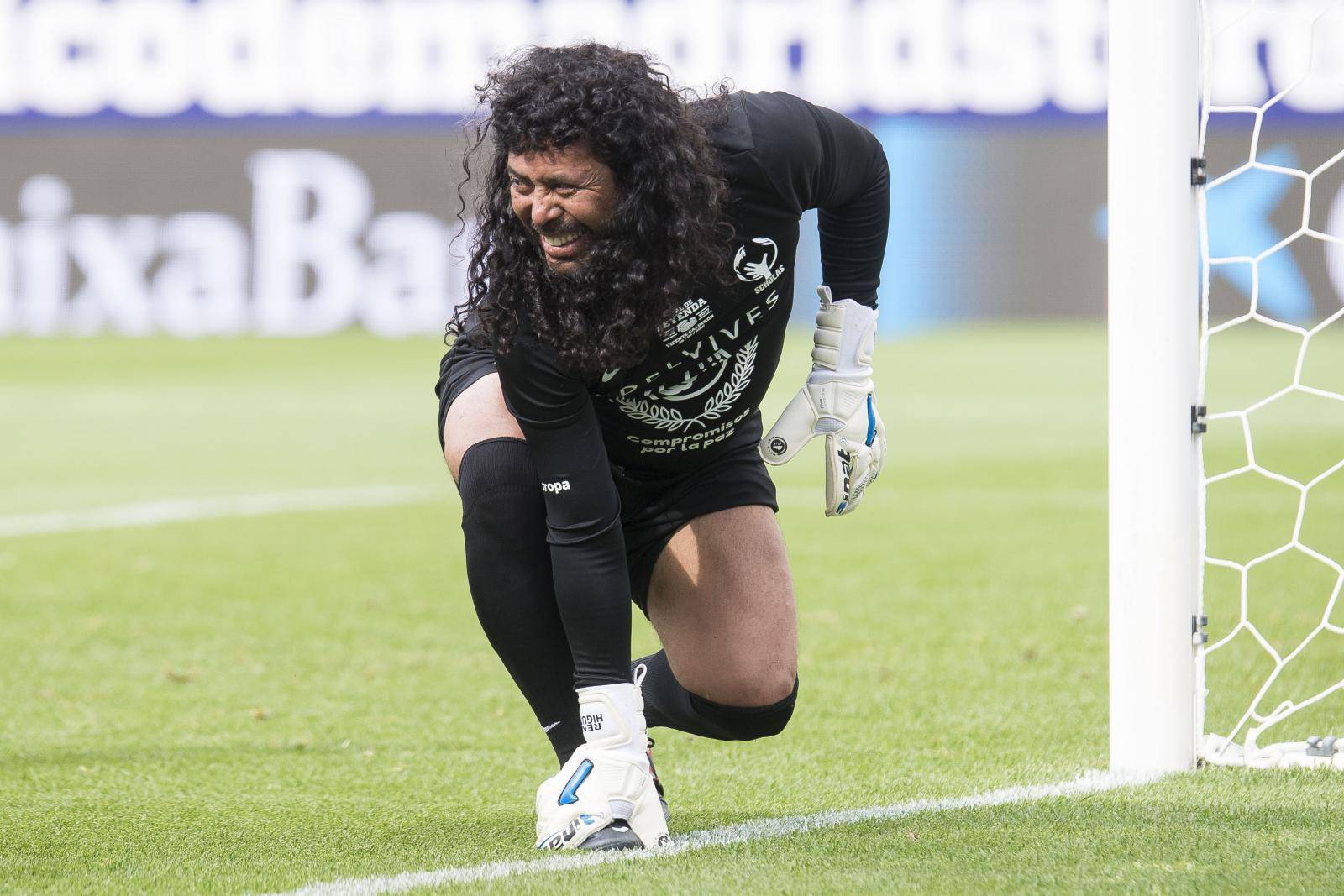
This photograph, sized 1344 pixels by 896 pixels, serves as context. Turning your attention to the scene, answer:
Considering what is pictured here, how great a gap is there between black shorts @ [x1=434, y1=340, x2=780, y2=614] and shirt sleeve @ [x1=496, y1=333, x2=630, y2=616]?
510 millimetres

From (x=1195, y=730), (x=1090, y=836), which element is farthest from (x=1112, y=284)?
(x=1090, y=836)

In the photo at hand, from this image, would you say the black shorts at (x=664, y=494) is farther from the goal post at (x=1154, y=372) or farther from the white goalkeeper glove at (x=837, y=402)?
the goal post at (x=1154, y=372)

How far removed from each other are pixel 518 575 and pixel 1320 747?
177 centimetres

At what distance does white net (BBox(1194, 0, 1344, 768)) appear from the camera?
12.6ft

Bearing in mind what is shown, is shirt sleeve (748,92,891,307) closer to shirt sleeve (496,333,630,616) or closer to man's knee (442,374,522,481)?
shirt sleeve (496,333,630,616)

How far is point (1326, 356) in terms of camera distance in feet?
56.8

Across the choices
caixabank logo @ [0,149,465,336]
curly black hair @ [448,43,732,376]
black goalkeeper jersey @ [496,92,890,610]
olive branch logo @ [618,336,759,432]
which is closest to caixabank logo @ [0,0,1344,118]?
caixabank logo @ [0,149,465,336]

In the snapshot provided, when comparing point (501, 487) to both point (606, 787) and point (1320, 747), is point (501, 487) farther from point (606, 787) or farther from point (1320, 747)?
point (1320, 747)

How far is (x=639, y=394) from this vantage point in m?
3.07

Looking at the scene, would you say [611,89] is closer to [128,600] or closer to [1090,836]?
[1090,836]

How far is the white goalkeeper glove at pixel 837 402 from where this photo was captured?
10.8 ft

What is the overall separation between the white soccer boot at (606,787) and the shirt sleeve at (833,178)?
36.7 inches

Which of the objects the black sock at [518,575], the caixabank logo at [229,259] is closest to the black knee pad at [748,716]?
the black sock at [518,575]

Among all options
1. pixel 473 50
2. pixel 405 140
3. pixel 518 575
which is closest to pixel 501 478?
pixel 518 575
